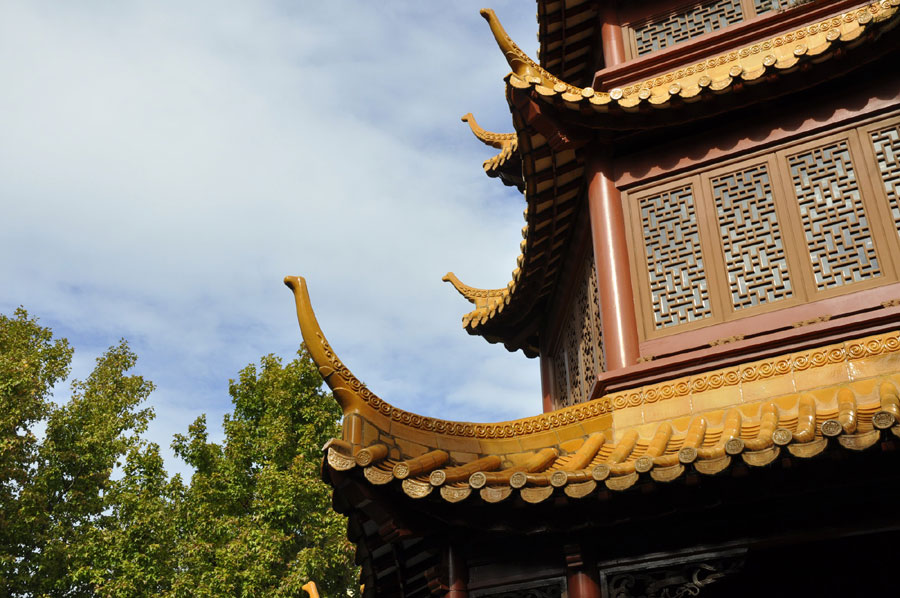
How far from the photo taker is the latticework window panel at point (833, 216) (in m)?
6.49

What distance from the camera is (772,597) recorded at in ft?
22.5

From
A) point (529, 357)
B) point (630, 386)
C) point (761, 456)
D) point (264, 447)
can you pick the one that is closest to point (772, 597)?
point (630, 386)

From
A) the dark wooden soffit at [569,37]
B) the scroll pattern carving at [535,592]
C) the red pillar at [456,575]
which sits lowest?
the scroll pattern carving at [535,592]

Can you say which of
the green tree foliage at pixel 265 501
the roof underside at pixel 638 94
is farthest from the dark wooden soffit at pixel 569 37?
the green tree foliage at pixel 265 501

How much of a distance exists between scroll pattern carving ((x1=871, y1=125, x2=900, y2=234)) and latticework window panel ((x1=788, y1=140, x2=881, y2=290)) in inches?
8.1

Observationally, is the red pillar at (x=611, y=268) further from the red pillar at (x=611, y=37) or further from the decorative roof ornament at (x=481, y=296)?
the decorative roof ornament at (x=481, y=296)

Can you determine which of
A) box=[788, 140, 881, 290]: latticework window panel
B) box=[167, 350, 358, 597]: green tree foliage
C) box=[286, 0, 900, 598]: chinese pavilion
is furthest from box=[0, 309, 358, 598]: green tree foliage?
box=[788, 140, 881, 290]: latticework window panel

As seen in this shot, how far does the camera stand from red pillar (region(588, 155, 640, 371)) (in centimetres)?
695

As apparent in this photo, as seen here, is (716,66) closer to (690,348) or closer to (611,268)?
(611,268)

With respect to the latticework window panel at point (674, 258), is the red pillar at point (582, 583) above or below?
below

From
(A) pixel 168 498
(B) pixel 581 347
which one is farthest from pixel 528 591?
(A) pixel 168 498

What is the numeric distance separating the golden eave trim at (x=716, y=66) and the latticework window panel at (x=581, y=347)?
5.80 feet

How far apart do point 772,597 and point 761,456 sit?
2699 millimetres

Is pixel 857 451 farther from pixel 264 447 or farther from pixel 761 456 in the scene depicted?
pixel 264 447
